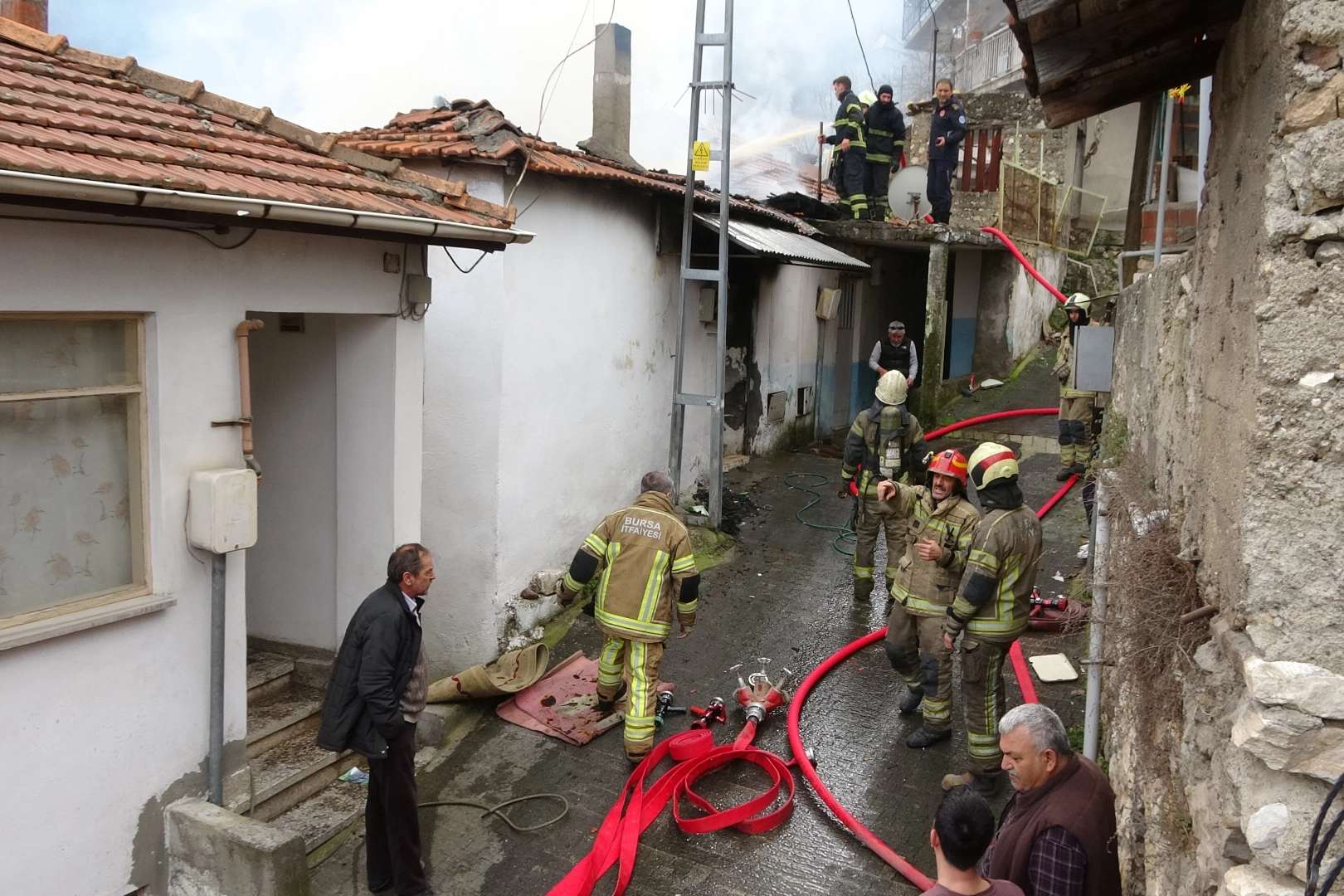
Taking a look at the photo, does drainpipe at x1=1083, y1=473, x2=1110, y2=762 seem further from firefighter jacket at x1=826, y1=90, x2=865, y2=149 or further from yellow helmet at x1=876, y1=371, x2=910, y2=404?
firefighter jacket at x1=826, y1=90, x2=865, y2=149

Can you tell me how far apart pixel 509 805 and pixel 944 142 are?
11856 millimetres

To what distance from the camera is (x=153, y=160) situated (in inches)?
178

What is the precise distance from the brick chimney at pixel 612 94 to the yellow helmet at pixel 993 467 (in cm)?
586

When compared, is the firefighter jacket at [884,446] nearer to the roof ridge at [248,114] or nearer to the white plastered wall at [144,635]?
the roof ridge at [248,114]

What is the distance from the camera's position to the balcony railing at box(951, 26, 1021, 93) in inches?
1142

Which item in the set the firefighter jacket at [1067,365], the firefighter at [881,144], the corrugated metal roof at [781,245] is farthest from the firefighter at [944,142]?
the firefighter jacket at [1067,365]

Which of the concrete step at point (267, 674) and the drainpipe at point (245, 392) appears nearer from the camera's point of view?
the drainpipe at point (245, 392)

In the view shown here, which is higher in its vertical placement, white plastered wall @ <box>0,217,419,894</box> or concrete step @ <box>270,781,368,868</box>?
white plastered wall @ <box>0,217,419,894</box>

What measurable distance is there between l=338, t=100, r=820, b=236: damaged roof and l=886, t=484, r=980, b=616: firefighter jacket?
3890 mm

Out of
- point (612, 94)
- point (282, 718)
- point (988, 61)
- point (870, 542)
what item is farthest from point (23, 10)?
point (988, 61)

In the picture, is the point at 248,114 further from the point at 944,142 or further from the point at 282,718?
the point at 944,142

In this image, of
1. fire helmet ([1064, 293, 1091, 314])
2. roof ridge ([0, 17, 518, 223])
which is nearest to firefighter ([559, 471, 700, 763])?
roof ridge ([0, 17, 518, 223])

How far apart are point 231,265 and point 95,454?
1148mm

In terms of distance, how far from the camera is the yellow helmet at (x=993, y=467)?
5723 mm
